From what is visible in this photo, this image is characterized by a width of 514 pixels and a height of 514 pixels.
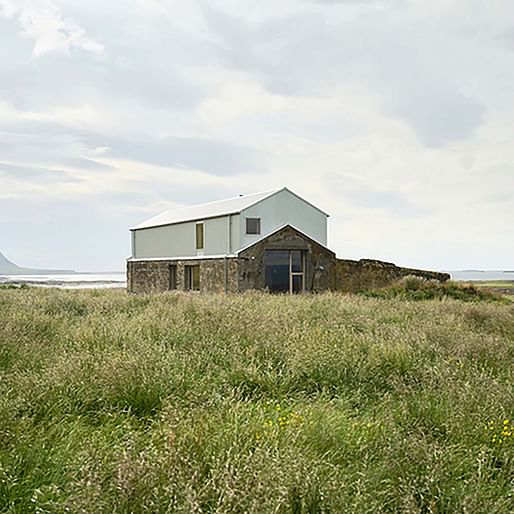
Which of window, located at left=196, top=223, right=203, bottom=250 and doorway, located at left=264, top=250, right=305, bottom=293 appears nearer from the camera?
doorway, located at left=264, top=250, right=305, bottom=293

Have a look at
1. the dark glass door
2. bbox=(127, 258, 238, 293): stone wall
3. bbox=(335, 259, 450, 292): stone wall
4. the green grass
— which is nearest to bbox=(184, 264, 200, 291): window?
bbox=(127, 258, 238, 293): stone wall

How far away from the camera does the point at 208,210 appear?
97.9 ft

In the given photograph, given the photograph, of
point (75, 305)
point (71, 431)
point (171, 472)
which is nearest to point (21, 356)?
point (71, 431)

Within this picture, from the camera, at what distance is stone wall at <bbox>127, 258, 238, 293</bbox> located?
81.9ft

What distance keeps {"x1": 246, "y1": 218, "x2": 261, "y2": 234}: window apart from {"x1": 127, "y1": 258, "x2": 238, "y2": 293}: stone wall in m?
1.73

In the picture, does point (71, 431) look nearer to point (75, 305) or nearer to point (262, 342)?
point (262, 342)

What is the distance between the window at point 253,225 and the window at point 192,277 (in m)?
4.14

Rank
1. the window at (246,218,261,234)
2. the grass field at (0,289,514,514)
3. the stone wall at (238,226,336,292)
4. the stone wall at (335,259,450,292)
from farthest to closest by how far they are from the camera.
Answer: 1. the stone wall at (335,259,450,292)
2. the window at (246,218,261,234)
3. the stone wall at (238,226,336,292)
4. the grass field at (0,289,514,514)

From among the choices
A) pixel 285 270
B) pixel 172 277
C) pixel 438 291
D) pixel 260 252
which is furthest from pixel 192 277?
pixel 438 291

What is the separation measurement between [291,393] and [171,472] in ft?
7.83

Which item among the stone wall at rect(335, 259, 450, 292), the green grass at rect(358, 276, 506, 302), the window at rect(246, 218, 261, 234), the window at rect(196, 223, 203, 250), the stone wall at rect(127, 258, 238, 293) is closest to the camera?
the green grass at rect(358, 276, 506, 302)

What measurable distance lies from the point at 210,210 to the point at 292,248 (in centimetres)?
597

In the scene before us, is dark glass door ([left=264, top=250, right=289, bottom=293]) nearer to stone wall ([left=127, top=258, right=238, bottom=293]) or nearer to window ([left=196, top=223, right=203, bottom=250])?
stone wall ([left=127, top=258, right=238, bottom=293])

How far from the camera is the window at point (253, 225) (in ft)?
83.1
